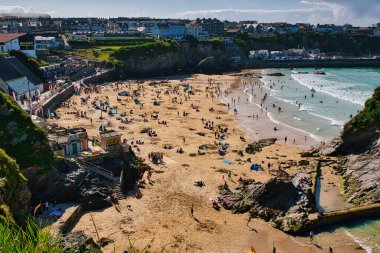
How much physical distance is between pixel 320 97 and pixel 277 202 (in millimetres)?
44180

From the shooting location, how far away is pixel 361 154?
31359mm

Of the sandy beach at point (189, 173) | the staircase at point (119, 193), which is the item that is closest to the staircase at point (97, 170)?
the staircase at point (119, 193)

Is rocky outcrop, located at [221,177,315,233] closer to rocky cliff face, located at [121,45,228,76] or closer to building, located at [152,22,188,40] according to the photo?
rocky cliff face, located at [121,45,228,76]

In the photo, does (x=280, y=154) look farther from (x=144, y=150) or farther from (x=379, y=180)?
Result: (x=144, y=150)

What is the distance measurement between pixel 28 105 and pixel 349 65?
99.6 m

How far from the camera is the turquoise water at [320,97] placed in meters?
47.6

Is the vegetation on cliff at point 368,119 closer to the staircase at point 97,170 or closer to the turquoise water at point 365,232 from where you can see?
the turquoise water at point 365,232

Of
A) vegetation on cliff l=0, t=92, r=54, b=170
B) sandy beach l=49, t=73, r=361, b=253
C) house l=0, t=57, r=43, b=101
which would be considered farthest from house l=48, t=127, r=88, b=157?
house l=0, t=57, r=43, b=101

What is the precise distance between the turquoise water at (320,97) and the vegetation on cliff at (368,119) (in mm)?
7968

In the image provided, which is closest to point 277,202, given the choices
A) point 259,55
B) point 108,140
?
point 108,140

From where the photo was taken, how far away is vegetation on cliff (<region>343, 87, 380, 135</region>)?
3206cm

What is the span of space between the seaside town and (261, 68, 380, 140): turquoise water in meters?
0.38

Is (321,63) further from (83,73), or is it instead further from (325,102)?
(83,73)

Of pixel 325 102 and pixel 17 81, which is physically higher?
pixel 17 81
